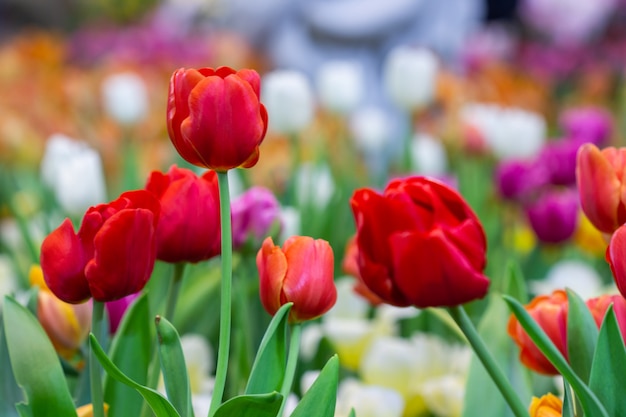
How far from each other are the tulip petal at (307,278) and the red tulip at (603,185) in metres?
0.15

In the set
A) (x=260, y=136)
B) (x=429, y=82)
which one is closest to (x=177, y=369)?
(x=260, y=136)

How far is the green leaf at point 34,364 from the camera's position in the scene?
505 millimetres

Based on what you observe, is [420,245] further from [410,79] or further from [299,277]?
[410,79]

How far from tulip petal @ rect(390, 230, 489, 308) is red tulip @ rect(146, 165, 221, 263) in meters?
0.11

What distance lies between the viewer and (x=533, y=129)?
1.54 meters

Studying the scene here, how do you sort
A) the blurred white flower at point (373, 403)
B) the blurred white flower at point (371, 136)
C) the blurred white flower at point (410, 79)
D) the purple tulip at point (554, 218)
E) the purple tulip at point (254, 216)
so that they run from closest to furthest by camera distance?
the blurred white flower at point (373, 403) < the purple tulip at point (254, 216) < the purple tulip at point (554, 218) < the blurred white flower at point (410, 79) < the blurred white flower at point (371, 136)

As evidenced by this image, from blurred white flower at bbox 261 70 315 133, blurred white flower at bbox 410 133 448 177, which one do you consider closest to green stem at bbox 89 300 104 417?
blurred white flower at bbox 261 70 315 133

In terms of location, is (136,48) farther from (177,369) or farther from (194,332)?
(177,369)

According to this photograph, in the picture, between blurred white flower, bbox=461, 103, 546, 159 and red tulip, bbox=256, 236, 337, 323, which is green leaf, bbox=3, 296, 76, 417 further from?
blurred white flower, bbox=461, 103, 546, 159

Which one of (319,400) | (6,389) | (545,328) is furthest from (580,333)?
(6,389)

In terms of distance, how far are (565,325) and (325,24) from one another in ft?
5.88

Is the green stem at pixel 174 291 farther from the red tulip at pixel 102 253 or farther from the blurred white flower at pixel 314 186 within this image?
the blurred white flower at pixel 314 186

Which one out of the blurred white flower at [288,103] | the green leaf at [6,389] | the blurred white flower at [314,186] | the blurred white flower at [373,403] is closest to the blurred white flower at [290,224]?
the blurred white flower at [314,186]

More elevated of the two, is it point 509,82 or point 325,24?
point 325,24
